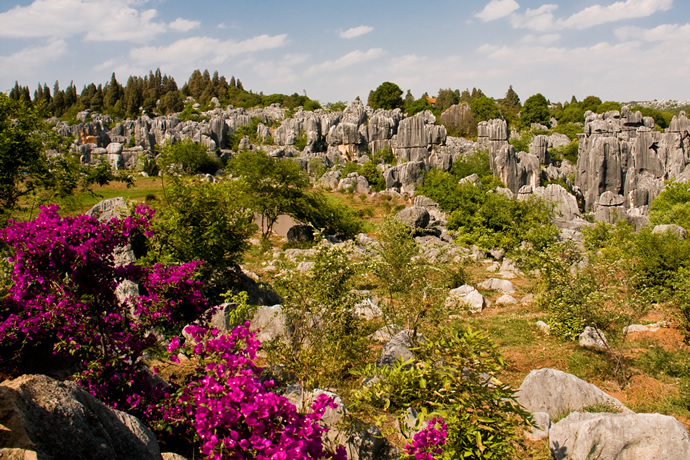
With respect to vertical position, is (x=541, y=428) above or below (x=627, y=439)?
below

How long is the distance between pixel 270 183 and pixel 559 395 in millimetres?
17272

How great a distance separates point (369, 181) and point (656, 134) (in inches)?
1328

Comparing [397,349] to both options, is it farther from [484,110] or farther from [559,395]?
[484,110]

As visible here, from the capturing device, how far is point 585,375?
8.90 m

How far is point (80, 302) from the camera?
463 centimetres

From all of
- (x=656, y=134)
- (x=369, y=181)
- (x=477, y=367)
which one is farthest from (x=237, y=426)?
(x=656, y=134)

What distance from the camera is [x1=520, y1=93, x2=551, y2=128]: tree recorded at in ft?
263

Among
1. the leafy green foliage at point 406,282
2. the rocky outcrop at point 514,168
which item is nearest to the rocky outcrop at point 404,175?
the rocky outcrop at point 514,168

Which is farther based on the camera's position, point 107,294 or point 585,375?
point 585,375

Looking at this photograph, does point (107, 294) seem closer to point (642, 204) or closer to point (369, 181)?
point (369, 181)

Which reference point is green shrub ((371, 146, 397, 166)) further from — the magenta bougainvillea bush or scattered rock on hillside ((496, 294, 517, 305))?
the magenta bougainvillea bush

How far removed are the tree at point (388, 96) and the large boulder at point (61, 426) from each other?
7386 cm

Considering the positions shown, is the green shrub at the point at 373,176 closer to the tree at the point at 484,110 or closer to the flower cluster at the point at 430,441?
the tree at the point at 484,110

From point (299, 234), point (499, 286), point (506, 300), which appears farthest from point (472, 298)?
point (299, 234)
